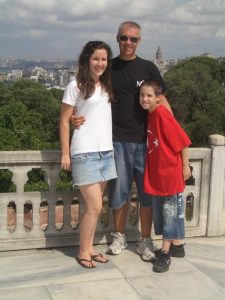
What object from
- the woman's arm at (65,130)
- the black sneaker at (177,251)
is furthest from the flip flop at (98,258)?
the woman's arm at (65,130)

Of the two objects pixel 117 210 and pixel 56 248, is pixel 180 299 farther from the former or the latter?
→ pixel 56 248

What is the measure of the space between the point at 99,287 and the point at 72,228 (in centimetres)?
125

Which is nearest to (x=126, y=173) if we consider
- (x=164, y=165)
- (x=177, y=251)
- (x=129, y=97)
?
(x=164, y=165)

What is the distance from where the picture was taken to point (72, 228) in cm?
569

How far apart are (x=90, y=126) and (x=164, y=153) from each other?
0.78 meters

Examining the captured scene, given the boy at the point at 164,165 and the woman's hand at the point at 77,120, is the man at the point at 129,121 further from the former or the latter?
the woman's hand at the point at 77,120

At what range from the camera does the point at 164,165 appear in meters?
4.91

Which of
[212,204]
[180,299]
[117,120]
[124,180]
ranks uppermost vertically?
[117,120]

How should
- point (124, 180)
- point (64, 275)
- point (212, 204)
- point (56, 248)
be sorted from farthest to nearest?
point (212, 204)
point (56, 248)
point (124, 180)
point (64, 275)

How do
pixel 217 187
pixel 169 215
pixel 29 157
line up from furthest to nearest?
pixel 217 187 → pixel 29 157 → pixel 169 215

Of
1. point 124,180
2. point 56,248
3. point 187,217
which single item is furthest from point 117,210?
point 187,217

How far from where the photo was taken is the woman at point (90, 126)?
465cm

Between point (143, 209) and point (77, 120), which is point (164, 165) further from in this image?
point (77, 120)

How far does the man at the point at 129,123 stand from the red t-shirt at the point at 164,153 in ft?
0.48
